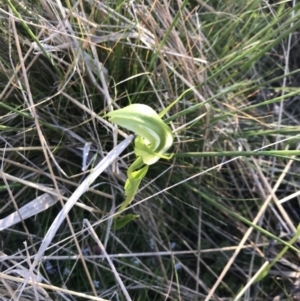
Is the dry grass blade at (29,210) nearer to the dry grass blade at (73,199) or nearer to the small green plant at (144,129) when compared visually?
the dry grass blade at (73,199)

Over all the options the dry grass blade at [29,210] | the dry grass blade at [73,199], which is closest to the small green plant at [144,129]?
the dry grass blade at [73,199]

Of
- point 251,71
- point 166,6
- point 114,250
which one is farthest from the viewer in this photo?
point 251,71

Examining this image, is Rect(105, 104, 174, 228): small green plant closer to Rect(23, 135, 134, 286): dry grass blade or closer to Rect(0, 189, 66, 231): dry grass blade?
Rect(23, 135, 134, 286): dry grass blade

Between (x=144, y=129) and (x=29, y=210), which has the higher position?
(x=144, y=129)

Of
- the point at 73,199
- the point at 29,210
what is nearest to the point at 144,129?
the point at 73,199

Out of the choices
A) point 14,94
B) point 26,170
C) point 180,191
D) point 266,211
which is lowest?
point 266,211

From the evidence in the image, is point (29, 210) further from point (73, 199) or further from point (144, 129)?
point (144, 129)

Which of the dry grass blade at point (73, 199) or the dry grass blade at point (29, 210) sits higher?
the dry grass blade at point (73, 199)

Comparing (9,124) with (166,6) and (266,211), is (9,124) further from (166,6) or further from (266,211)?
(266,211)

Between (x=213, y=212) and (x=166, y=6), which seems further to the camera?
(x=213, y=212)

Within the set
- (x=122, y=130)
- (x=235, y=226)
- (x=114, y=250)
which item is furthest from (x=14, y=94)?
(x=235, y=226)

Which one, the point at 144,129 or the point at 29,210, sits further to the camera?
the point at 29,210
